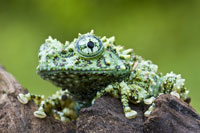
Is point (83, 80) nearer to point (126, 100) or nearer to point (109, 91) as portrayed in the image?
point (109, 91)

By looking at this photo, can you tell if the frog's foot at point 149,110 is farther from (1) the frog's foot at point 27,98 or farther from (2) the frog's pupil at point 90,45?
(1) the frog's foot at point 27,98

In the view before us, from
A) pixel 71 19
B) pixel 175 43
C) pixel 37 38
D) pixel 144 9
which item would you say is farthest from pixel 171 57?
pixel 37 38

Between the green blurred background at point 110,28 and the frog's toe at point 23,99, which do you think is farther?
the green blurred background at point 110,28

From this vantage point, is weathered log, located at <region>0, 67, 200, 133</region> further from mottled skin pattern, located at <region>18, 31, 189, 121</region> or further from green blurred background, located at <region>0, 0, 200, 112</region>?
green blurred background, located at <region>0, 0, 200, 112</region>

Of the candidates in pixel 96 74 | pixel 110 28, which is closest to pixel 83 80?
pixel 96 74

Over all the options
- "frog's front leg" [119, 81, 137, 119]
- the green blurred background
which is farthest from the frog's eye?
the green blurred background

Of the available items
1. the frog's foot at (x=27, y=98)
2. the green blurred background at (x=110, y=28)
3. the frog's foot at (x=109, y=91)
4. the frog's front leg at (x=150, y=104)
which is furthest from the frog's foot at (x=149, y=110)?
the green blurred background at (x=110, y=28)
